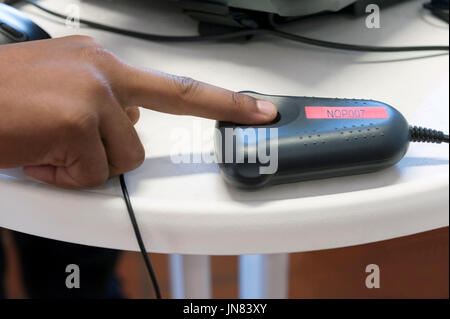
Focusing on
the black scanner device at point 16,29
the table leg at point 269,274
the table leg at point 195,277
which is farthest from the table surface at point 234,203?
the table leg at point 269,274

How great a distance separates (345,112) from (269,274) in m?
0.46

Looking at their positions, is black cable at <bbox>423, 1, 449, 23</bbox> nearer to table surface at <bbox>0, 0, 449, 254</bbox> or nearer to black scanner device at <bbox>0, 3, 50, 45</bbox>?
table surface at <bbox>0, 0, 449, 254</bbox>

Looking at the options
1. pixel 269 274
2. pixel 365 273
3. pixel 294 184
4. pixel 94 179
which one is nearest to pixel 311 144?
pixel 294 184

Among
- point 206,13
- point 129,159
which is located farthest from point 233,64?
point 129,159

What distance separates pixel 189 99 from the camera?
347mm

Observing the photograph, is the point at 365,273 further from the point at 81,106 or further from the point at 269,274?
the point at 81,106

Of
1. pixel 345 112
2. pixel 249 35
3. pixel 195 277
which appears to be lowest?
pixel 195 277

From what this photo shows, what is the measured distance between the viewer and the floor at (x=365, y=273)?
83 cm

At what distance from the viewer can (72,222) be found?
32cm

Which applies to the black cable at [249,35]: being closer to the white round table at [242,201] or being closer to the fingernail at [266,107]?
the white round table at [242,201]

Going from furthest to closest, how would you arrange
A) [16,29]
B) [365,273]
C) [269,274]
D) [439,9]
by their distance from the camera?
[365,273]
[269,274]
[439,9]
[16,29]

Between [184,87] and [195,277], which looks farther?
[195,277]

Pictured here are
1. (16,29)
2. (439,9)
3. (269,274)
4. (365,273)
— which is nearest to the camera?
(16,29)

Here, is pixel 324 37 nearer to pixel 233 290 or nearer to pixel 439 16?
pixel 439 16
